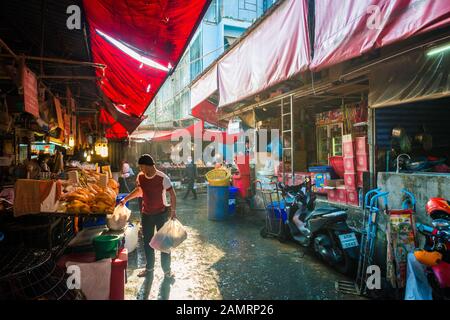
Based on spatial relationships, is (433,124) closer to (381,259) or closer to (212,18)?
(381,259)

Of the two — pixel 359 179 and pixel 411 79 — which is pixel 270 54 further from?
pixel 359 179

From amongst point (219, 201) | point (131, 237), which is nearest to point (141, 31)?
point (131, 237)

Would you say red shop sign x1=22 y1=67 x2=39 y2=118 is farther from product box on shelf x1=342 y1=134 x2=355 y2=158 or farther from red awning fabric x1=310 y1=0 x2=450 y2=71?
product box on shelf x1=342 y1=134 x2=355 y2=158

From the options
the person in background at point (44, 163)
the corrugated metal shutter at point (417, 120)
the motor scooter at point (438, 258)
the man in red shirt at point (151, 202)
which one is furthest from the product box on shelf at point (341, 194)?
the person in background at point (44, 163)

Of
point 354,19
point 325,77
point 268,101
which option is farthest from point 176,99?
point 354,19

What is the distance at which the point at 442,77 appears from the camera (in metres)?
4.20

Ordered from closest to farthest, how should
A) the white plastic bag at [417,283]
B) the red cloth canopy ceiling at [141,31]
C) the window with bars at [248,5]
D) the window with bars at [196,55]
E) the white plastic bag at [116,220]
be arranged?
the white plastic bag at [417,283] < the red cloth canopy ceiling at [141,31] < the white plastic bag at [116,220] < the window with bars at [248,5] < the window with bars at [196,55]

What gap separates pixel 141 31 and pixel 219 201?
6065 millimetres

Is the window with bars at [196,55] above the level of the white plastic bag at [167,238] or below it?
above

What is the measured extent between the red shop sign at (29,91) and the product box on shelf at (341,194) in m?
6.98

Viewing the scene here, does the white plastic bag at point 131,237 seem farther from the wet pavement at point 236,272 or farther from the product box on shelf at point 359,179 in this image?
the product box on shelf at point 359,179

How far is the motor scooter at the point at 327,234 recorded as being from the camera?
4.79 meters

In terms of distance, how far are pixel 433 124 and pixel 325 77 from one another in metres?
2.99
